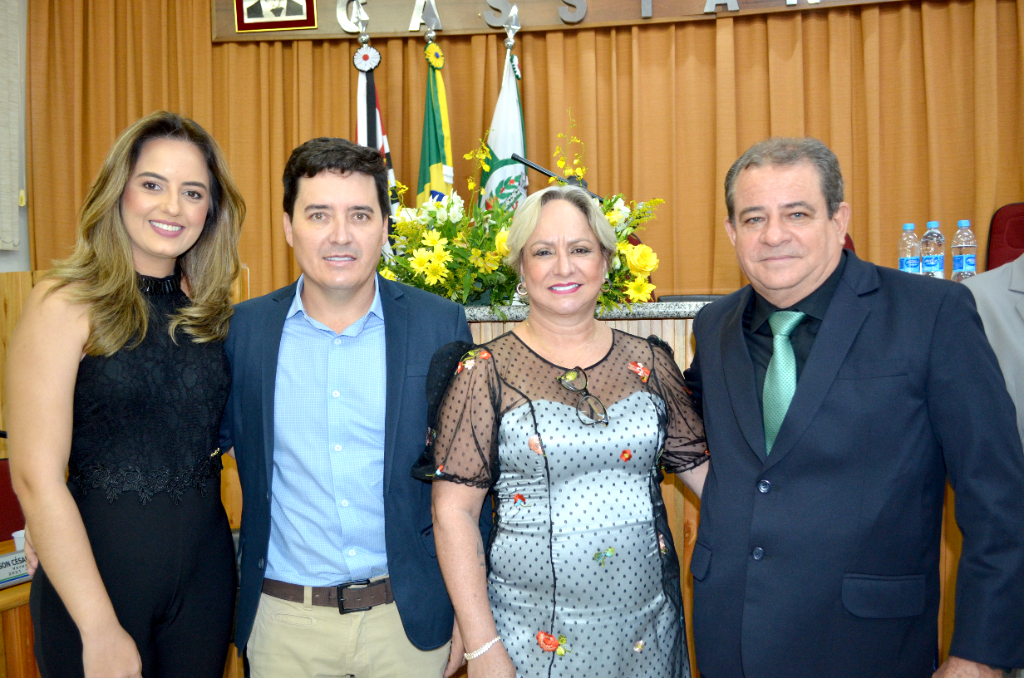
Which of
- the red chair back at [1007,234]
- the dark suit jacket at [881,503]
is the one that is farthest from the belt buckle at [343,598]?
the red chair back at [1007,234]

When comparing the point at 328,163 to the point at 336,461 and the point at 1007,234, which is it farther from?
the point at 1007,234

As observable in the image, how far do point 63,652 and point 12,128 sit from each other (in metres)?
4.97

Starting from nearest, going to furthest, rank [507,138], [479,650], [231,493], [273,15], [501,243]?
[479,650] → [501,243] → [231,493] → [507,138] → [273,15]

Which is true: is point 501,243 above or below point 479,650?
above

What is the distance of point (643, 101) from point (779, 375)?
3.78 m

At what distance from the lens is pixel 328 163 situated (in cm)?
164

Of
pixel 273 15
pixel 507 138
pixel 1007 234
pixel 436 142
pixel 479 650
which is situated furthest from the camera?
pixel 273 15

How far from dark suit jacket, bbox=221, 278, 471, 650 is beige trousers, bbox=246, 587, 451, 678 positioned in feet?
0.15

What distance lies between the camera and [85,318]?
1440 millimetres

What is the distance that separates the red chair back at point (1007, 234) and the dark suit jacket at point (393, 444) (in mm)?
3560

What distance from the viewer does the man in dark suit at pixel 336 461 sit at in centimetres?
158

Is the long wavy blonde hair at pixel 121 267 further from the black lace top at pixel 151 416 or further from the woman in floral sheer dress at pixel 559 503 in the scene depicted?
the woman in floral sheer dress at pixel 559 503

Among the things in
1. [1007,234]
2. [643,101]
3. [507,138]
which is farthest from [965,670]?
[643,101]
